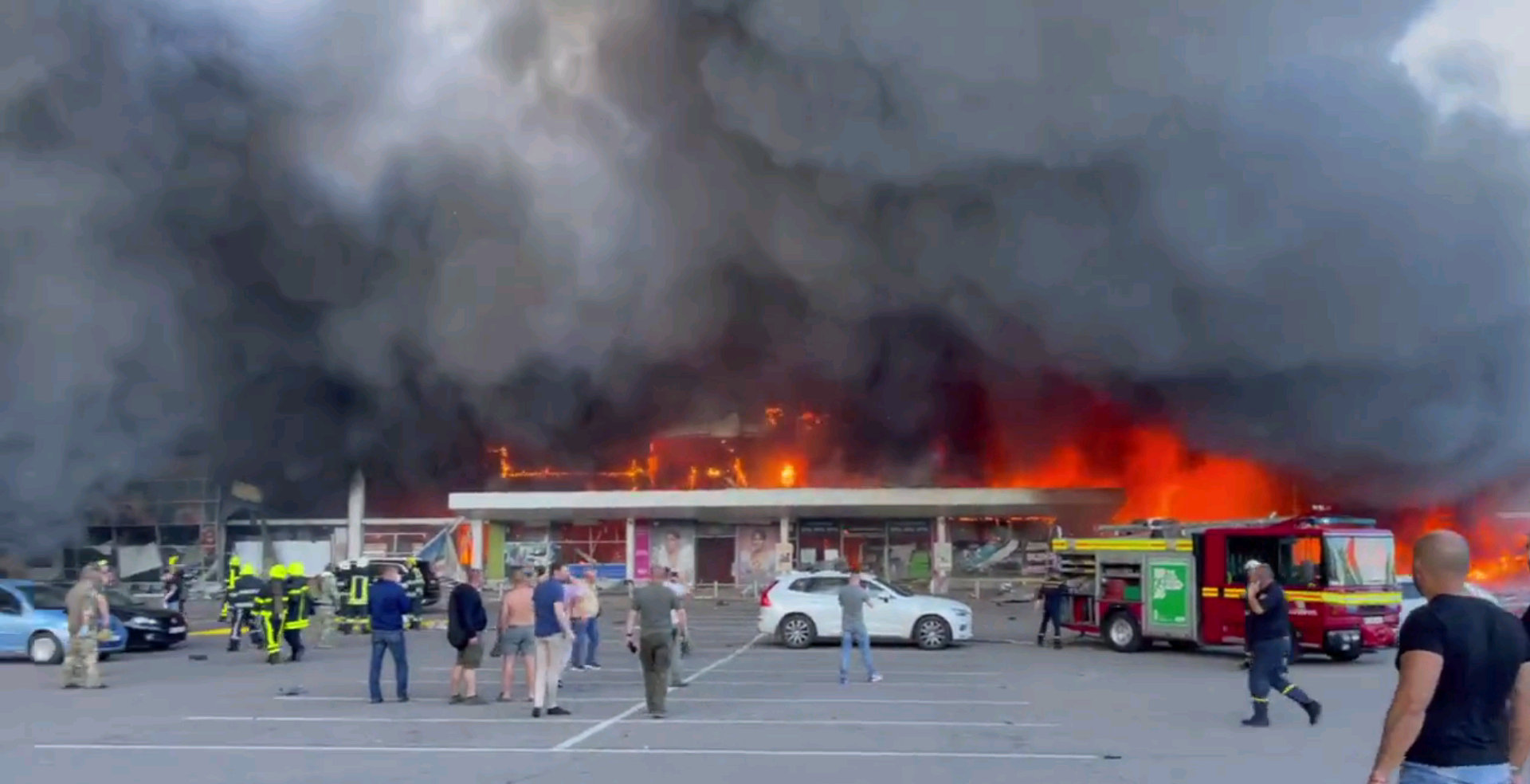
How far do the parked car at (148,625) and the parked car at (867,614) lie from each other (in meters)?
9.22

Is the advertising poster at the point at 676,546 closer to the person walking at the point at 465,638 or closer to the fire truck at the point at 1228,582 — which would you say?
the fire truck at the point at 1228,582

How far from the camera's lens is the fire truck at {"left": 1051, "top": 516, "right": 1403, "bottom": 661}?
2069 cm

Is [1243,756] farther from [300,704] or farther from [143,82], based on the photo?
[143,82]

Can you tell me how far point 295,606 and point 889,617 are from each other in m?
8.77

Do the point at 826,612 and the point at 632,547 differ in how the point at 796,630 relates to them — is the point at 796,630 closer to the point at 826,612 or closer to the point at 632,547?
the point at 826,612

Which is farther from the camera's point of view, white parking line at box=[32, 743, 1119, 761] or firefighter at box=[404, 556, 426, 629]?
firefighter at box=[404, 556, 426, 629]

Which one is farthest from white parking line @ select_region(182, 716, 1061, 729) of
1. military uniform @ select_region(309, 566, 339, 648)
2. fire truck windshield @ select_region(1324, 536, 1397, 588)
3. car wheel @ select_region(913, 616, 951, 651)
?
military uniform @ select_region(309, 566, 339, 648)

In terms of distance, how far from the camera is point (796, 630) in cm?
2384

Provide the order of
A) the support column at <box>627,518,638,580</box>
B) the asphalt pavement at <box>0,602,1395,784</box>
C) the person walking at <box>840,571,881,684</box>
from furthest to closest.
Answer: the support column at <box>627,518,638,580</box>
the person walking at <box>840,571,881,684</box>
the asphalt pavement at <box>0,602,1395,784</box>

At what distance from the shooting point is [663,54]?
32.1 m

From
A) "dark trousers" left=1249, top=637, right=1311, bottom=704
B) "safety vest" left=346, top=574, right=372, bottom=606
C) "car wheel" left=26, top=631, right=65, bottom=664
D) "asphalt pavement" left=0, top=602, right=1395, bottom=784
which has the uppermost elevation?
"safety vest" left=346, top=574, right=372, bottom=606

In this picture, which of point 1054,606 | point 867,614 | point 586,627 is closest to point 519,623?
point 586,627

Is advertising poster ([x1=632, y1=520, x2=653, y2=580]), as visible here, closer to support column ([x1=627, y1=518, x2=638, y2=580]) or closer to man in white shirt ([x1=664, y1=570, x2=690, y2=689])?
support column ([x1=627, y1=518, x2=638, y2=580])

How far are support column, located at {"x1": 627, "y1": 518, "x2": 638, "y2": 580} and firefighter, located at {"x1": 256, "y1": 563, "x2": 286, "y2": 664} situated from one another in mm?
17759
